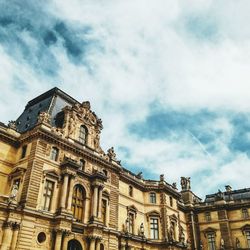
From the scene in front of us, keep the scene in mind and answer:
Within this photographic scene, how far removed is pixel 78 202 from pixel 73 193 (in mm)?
1319

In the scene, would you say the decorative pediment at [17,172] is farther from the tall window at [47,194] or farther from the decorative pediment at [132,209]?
the decorative pediment at [132,209]

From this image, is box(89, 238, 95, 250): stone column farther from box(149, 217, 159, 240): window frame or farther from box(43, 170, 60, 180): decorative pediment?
box(149, 217, 159, 240): window frame

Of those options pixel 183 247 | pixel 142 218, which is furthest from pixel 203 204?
pixel 142 218

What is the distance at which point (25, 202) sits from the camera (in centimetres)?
2817

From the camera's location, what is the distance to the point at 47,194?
1224 inches

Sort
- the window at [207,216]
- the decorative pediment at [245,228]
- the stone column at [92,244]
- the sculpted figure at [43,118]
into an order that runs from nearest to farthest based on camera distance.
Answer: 1. the stone column at [92,244]
2. the sculpted figure at [43,118]
3. the decorative pediment at [245,228]
4. the window at [207,216]

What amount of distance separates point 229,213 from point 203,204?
16.9ft

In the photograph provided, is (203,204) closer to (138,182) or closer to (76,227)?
(138,182)

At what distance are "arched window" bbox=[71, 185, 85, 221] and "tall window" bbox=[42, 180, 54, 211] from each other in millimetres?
3282

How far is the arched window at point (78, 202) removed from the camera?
110ft

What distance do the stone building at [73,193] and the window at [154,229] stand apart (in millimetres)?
142

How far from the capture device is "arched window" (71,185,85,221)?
33656 mm

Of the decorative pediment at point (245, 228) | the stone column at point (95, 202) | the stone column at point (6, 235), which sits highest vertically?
the decorative pediment at point (245, 228)

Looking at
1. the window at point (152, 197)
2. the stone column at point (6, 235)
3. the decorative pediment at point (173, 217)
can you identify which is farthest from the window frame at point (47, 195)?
the decorative pediment at point (173, 217)
